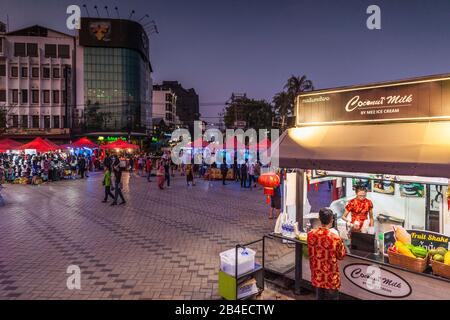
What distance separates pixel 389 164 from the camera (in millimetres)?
4738

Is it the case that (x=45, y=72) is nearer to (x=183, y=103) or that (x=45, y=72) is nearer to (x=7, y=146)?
(x=7, y=146)

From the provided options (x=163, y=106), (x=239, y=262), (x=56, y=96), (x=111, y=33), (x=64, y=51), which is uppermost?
(x=111, y=33)

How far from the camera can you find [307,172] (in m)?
7.74

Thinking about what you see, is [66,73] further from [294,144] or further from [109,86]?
[294,144]

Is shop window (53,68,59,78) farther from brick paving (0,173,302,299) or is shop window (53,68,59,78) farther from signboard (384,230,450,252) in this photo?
signboard (384,230,450,252)

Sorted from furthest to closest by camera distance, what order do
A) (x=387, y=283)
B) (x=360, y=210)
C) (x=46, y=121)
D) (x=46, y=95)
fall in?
(x=46, y=95), (x=46, y=121), (x=360, y=210), (x=387, y=283)

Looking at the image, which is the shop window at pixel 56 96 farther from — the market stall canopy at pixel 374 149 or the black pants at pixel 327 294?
the black pants at pixel 327 294

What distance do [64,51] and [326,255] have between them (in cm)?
5400

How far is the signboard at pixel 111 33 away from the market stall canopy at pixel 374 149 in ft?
187

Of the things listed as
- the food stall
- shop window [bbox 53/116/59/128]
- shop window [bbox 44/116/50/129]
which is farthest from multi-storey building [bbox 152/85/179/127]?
the food stall

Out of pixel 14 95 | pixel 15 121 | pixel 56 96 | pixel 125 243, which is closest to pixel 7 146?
pixel 125 243

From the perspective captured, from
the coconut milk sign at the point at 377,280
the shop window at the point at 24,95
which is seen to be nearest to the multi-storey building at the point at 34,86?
the shop window at the point at 24,95

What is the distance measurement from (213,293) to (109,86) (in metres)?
56.6

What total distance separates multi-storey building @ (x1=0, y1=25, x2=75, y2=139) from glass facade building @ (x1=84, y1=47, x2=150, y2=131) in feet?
24.7
